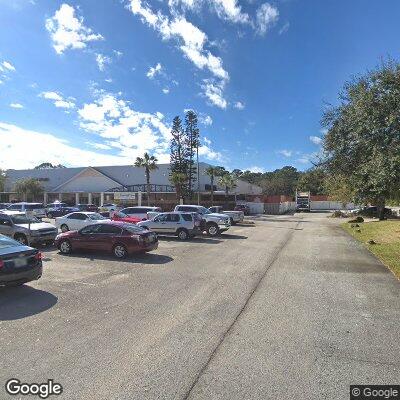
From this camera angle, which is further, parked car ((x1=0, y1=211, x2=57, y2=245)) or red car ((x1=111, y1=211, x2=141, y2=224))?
red car ((x1=111, y1=211, x2=141, y2=224))

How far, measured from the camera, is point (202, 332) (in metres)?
6.83

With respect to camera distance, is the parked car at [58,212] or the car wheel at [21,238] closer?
the car wheel at [21,238]

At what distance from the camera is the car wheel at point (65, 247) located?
54.5ft

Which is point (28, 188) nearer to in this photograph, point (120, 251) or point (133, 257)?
point (120, 251)

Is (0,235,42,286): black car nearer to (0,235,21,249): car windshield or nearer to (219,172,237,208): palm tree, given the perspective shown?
(0,235,21,249): car windshield

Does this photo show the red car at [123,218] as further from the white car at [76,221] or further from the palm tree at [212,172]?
the palm tree at [212,172]

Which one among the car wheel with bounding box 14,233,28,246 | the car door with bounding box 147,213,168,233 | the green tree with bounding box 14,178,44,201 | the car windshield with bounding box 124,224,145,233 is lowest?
the car wheel with bounding box 14,233,28,246

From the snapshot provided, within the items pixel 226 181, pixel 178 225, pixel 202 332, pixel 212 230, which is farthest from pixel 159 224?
pixel 226 181

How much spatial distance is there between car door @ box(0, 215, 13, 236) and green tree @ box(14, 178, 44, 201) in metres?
57.1

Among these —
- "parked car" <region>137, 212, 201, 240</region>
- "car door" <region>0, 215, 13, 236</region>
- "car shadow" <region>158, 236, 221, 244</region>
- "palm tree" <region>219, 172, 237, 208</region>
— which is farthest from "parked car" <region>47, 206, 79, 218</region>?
"palm tree" <region>219, 172, 237, 208</region>

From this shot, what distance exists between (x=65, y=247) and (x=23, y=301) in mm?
7940

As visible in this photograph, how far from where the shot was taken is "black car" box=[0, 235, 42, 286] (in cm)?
912

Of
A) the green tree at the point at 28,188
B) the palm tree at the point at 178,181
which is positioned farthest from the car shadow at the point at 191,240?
the green tree at the point at 28,188

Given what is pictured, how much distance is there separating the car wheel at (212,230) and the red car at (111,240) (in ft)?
34.3
